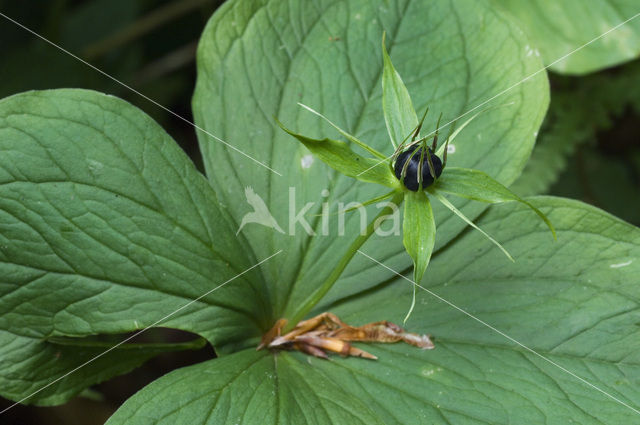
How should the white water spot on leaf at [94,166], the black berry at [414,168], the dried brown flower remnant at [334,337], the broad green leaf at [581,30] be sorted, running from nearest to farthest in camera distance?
the black berry at [414,168] → the white water spot on leaf at [94,166] → the dried brown flower remnant at [334,337] → the broad green leaf at [581,30]

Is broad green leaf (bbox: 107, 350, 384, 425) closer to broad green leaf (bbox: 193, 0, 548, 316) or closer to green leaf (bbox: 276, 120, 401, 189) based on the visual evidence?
broad green leaf (bbox: 193, 0, 548, 316)

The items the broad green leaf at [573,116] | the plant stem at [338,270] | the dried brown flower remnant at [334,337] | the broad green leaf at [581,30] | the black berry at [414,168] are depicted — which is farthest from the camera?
the broad green leaf at [573,116]

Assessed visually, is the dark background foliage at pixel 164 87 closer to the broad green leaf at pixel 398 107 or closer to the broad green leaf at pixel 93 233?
the broad green leaf at pixel 93 233

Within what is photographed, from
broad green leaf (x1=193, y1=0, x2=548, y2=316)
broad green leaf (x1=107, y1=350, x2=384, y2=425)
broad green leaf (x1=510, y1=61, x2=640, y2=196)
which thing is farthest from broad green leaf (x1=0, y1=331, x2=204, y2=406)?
broad green leaf (x1=510, y1=61, x2=640, y2=196)

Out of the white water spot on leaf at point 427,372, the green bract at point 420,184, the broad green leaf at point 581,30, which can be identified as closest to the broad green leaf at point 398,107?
the green bract at point 420,184

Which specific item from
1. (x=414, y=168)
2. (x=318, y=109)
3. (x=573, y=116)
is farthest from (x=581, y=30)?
(x=414, y=168)

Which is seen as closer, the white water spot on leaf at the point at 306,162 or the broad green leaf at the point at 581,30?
the white water spot on leaf at the point at 306,162

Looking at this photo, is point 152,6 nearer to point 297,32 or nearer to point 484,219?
point 297,32
